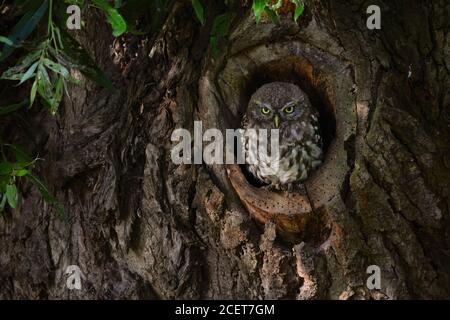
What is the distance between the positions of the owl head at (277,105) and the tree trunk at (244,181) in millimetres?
191

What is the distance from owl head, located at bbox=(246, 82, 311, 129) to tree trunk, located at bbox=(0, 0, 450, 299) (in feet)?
0.63

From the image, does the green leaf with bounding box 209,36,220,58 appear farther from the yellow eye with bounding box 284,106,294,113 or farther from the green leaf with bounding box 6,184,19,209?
the green leaf with bounding box 6,184,19,209

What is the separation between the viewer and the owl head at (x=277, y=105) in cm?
353

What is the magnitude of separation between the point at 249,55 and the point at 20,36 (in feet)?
3.50

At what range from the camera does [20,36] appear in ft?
9.10

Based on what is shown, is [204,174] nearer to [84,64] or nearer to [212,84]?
[212,84]

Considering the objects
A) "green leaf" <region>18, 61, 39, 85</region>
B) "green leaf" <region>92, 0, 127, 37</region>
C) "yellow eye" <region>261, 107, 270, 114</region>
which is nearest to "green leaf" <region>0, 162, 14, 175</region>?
"green leaf" <region>18, 61, 39, 85</region>

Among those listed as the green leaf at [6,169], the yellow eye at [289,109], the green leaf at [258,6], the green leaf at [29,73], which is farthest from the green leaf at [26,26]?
the yellow eye at [289,109]

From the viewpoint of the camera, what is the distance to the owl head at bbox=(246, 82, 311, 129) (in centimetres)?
353

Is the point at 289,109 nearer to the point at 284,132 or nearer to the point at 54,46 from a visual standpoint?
the point at 284,132

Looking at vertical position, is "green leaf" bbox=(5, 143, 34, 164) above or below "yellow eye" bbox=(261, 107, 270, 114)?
below

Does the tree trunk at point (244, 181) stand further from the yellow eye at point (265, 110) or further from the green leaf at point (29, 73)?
the green leaf at point (29, 73)
